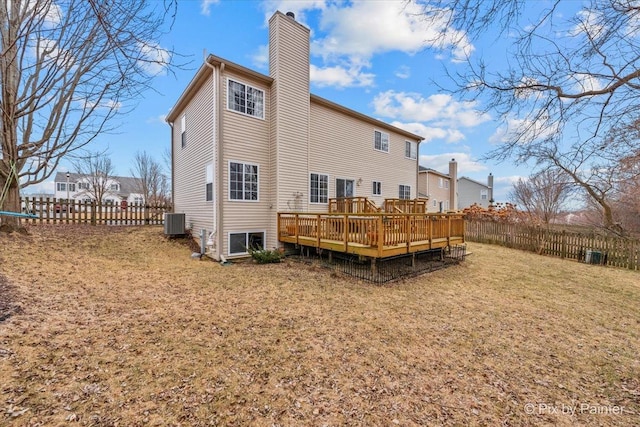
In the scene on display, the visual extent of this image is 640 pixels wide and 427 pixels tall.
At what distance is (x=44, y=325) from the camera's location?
3.37m

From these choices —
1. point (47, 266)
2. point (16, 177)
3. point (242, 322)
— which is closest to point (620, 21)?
point (242, 322)

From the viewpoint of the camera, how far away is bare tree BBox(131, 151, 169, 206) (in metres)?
23.2

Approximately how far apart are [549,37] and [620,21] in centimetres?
65

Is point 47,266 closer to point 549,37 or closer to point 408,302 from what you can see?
point 408,302

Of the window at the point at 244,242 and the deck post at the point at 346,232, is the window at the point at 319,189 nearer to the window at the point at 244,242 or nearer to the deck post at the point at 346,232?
the window at the point at 244,242

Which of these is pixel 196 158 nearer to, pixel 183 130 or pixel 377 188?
pixel 183 130

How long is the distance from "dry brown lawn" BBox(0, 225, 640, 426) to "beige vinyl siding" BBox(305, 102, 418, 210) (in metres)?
6.25

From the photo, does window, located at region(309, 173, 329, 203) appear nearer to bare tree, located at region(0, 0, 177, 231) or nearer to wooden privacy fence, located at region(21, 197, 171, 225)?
bare tree, located at region(0, 0, 177, 231)

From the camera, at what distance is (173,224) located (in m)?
10.0

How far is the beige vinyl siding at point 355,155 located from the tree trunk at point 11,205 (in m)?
8.63

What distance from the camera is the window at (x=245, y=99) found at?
27.7 feet

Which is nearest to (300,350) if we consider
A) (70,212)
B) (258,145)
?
(258,145)

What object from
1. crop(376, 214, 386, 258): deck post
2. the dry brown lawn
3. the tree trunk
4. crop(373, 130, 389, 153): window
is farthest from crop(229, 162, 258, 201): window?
crop(373, 130, 389, 153): window

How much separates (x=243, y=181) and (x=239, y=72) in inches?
139
